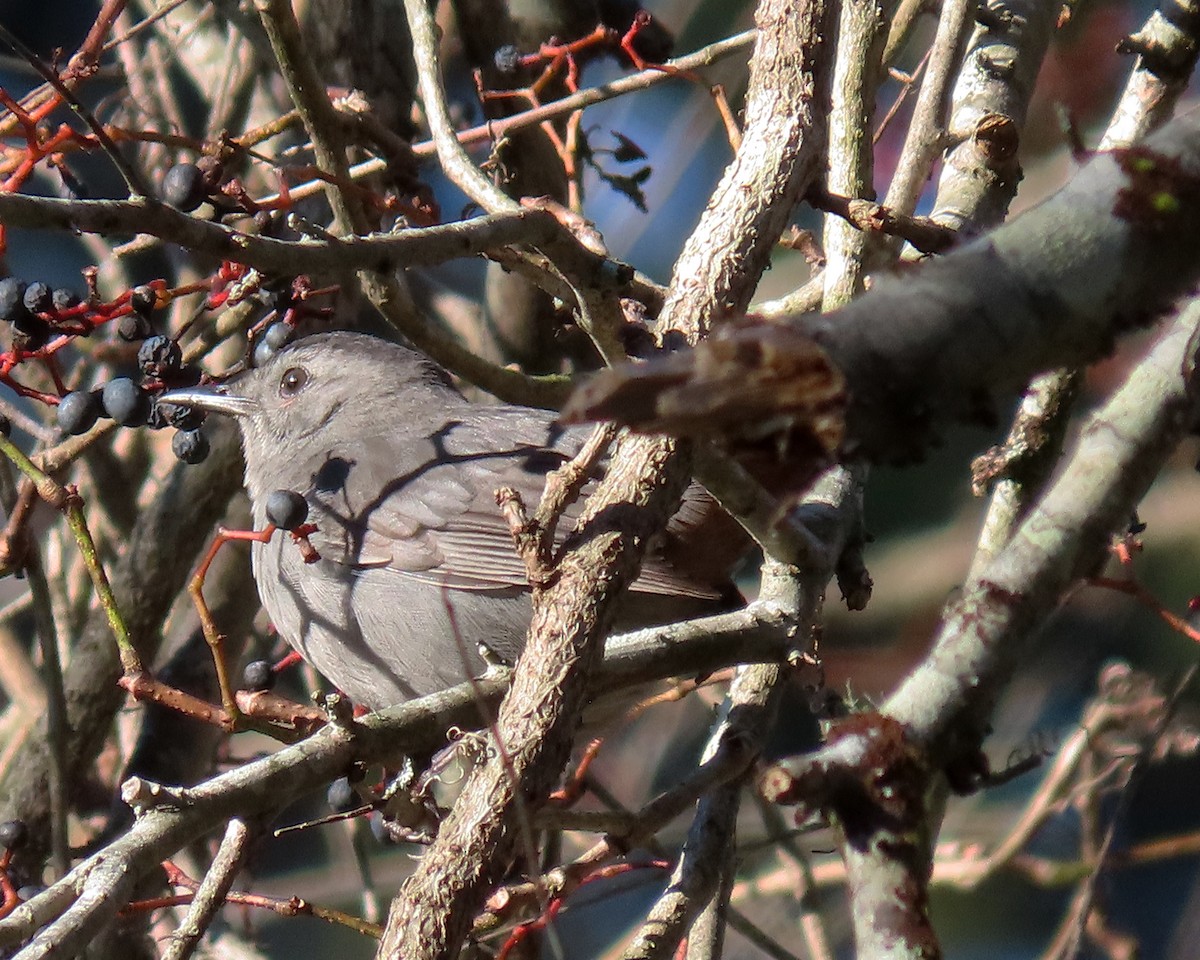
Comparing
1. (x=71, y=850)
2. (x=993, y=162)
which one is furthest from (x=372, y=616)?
(x=993, y=162)

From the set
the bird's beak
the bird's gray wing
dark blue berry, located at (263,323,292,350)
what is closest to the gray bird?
the bird's gray wing

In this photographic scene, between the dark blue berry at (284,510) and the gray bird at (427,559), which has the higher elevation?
the dark blue berry at (284,510)

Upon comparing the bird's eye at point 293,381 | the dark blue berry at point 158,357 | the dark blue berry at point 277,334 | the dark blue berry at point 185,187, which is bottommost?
the bird's eye at point 293,381

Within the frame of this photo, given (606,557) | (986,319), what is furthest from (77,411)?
(986,319)

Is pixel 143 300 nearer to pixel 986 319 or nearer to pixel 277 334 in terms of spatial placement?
pixel 277 334

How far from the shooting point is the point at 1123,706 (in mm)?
4980

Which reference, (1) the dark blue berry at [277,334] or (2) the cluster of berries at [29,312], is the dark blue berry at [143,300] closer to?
(2) the cluster of berries at [29,312]

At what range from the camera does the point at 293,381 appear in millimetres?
5660

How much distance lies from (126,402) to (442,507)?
135 centimetres

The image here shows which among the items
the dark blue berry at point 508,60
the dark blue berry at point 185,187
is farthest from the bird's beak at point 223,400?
the dark blue berry at point 185,187

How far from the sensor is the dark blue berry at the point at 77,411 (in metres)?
3.65

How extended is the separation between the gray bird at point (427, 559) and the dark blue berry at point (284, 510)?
583 mm

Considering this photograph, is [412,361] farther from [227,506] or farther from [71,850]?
[71,850]

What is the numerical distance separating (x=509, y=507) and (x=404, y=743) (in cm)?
58
